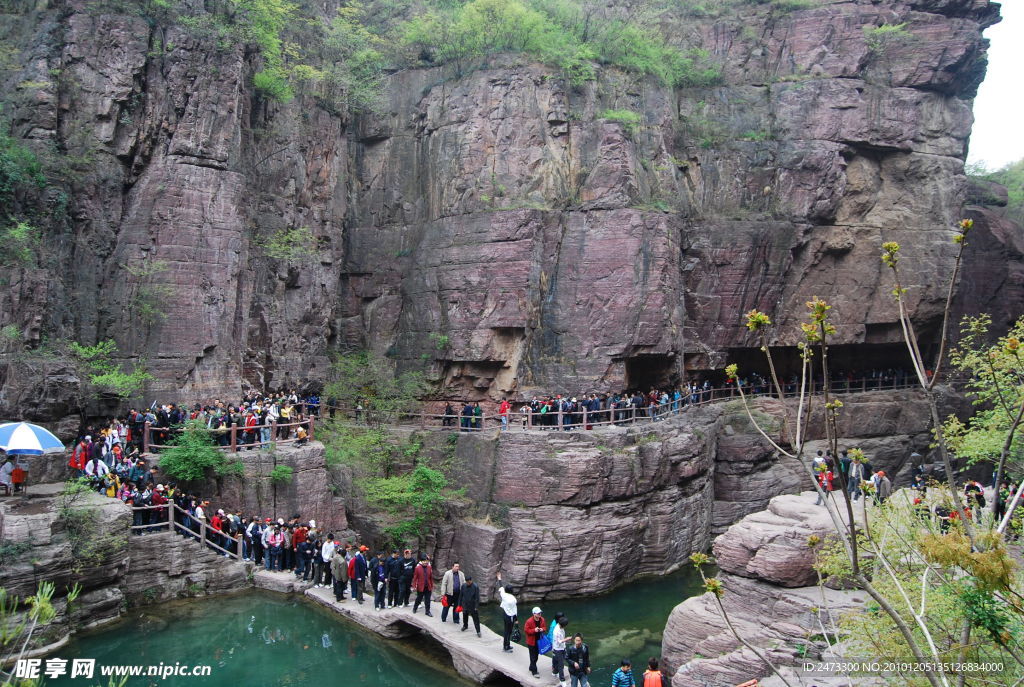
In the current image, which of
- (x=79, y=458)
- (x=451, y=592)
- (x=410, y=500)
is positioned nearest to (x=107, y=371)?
(x=79, y=458)

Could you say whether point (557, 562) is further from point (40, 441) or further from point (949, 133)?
point (949, 133)

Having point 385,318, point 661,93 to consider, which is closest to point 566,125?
point 661,93

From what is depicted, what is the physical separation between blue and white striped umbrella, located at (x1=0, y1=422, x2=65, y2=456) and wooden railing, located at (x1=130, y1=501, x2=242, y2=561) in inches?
107

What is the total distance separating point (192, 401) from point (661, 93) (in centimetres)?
2276

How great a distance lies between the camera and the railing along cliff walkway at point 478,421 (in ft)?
69.7

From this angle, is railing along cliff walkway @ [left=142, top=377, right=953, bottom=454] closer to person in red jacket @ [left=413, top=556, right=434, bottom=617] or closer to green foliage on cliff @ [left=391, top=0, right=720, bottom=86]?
person in red jacket @ [left=413, top=556, right=434, bottom=617]

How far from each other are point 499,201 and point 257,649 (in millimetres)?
18088

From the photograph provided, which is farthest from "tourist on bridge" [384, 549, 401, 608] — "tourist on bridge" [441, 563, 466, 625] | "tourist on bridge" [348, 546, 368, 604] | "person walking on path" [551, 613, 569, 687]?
"person walking on path" [551, 613, 569, 687]

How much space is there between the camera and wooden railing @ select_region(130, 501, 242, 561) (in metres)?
18.3

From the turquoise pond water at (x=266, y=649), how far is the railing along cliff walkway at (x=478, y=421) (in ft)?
16.2

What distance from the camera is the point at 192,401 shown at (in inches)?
958

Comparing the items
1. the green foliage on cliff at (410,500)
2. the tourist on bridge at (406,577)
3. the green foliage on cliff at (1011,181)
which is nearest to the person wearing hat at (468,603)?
the tourist on bridge at (406,577)

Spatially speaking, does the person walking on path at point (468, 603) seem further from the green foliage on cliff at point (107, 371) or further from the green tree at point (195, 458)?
the green foliage on cliff at point (107, 371)

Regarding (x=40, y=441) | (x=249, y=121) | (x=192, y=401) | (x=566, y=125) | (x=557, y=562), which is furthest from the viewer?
(x=566, y=125)
